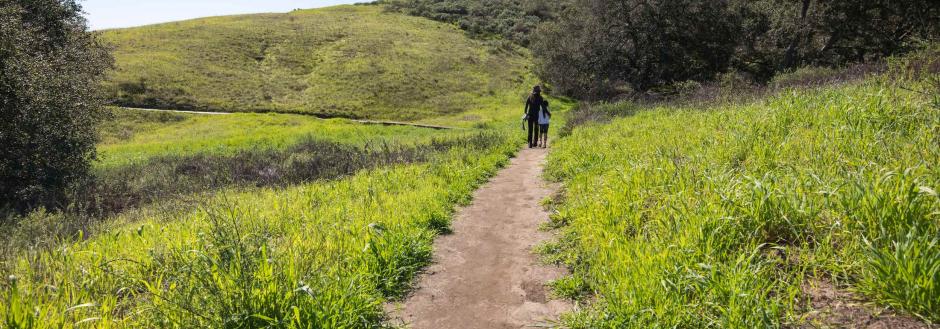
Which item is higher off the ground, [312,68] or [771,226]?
[312,68]

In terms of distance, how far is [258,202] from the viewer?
8391 millimetres

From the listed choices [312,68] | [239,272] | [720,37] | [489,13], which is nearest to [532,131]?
[239,272]

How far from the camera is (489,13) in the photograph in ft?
279

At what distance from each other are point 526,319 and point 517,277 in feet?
3.16

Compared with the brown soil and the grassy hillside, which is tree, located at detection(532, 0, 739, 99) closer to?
the grassy hillside

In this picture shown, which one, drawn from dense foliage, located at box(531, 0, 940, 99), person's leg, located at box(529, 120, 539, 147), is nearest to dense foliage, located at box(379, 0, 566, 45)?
dense foliage, located at box(531, 0, 940, 99)

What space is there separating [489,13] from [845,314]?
86.9m

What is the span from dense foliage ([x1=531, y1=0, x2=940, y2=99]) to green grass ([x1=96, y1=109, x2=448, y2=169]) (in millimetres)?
14292

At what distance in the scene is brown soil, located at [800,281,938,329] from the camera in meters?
2.92

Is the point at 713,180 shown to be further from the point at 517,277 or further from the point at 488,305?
the point at 488,305

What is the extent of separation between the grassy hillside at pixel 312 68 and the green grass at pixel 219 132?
385cm

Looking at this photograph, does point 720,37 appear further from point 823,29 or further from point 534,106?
point 534,106

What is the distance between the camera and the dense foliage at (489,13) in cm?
7619

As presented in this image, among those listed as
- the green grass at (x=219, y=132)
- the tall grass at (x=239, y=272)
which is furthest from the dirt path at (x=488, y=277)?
the green grass at (x=219, y=132)
